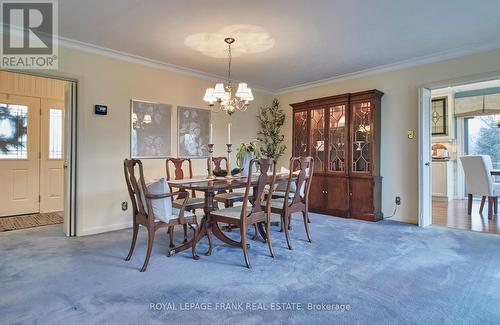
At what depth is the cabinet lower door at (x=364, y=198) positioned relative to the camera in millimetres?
4438

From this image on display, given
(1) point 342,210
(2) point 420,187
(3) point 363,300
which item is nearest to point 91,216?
(3) point 363,300

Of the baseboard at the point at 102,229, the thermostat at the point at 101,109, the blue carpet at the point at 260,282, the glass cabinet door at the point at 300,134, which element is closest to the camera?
the blue carpet at the point at 260,282

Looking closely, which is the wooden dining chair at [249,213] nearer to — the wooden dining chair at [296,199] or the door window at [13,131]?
the wooden dining chair at [296,199]

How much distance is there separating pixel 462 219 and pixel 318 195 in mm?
2234

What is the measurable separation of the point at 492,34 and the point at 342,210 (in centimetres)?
294

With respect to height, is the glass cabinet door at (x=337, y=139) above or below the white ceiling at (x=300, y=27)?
below

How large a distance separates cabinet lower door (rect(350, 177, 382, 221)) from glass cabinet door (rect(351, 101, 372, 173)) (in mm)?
186

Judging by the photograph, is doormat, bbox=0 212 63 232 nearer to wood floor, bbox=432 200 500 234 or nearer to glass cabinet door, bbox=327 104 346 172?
glass cabinet door, bbox=327 104 346 172

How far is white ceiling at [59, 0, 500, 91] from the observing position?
2703 millimetres

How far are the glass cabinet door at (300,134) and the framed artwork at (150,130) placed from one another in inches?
93.3

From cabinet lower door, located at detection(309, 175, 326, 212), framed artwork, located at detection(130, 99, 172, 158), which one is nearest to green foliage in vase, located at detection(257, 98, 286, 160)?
cabinet lower door, located at detection(309, 175, 326, 212)

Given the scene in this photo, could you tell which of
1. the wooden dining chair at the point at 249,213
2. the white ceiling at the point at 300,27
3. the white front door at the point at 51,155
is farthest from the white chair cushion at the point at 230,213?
the white front door at the point at 51,155

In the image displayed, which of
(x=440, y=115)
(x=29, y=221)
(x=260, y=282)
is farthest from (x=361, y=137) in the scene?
(x=29, y=221)

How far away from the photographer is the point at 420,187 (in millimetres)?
4156
